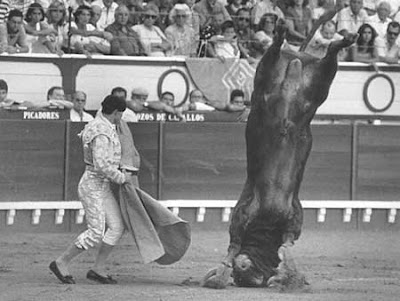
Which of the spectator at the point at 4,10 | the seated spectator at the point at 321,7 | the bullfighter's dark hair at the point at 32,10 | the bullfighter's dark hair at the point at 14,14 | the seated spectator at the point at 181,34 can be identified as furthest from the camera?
the seated spectator at the point at 321,7

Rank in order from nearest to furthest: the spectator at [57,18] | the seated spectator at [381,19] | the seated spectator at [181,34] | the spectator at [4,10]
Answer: the spectator at [4,10] < the spectator at [57,18] < the seated spectator at [181,34] < the seated spectator at [381,19]

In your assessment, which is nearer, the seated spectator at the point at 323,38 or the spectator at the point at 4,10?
the spectator at the point at 4,10

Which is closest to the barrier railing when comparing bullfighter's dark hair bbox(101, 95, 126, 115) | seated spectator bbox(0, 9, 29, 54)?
seated spectator bbox(0, 9, 29, 54)

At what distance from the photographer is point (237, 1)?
16594mm

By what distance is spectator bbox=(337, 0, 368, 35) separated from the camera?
1689cm

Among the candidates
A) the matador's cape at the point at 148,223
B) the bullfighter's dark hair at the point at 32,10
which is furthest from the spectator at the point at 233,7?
the matador's cape at the point at 148,223

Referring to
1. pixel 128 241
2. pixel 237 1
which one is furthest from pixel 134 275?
pixel 237 1

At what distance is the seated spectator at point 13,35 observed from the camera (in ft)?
47.7

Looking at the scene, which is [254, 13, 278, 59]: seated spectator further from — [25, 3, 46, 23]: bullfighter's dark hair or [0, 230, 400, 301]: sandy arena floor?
[25, 3, 46, 23]: bullfighter's dark hair

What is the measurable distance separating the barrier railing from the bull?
4.72 meters

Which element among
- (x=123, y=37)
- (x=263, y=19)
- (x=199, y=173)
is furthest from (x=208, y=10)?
(x=199, y=173)

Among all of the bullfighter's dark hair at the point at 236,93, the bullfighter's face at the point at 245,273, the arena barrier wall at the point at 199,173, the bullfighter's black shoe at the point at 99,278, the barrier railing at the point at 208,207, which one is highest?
the bullfighter's dark hair at the point at 236,93

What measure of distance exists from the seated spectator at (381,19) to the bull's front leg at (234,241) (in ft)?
23.9

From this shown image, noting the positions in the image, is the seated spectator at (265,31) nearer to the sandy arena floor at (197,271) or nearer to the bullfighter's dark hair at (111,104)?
the sandy arena floor at (197,271)
